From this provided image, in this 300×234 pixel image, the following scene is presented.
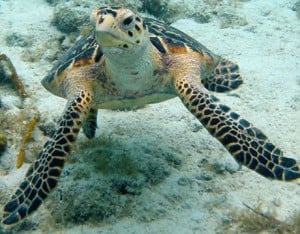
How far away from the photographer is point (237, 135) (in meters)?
3.11

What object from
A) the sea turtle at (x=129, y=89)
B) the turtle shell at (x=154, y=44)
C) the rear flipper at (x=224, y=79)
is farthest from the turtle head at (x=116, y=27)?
the rear flipper at (x=224, y=79)

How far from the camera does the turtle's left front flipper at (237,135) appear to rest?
115 inches

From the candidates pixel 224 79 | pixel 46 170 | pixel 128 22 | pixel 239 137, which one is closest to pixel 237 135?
pixel 239 137

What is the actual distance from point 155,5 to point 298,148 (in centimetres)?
499

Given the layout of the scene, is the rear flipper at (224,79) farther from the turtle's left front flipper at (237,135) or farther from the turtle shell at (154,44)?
the turtle's left front flipper at (237,135)

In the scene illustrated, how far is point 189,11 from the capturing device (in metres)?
8.36

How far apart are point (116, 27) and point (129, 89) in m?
0.94

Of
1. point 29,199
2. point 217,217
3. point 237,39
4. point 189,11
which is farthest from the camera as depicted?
point 189,11

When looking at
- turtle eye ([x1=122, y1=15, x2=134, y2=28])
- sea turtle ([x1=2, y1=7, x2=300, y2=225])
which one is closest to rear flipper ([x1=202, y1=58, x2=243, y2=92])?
sea turtle ([x1=2, y1=7, x2=300, y2=225])

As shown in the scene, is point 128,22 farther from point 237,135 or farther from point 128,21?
point 237,135

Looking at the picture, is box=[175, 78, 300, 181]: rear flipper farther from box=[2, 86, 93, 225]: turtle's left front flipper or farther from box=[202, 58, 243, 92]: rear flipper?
box=[202, 58, 243, 92]: rear flipper

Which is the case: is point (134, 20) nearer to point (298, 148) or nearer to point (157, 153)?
point (157, 153)

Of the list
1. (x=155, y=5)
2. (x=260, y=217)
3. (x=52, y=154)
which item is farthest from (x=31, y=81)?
(x=260, y=217)

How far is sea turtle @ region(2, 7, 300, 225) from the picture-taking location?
2910 millimetres
